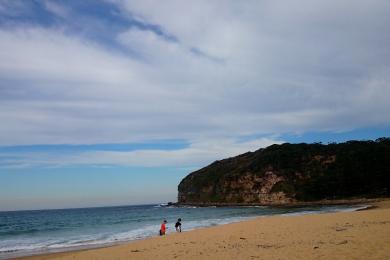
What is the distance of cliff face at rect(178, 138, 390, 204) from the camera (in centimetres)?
9331

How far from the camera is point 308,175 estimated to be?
330 feet

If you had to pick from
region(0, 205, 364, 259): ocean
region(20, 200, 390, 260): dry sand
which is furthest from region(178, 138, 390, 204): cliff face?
region(20, 200, 390, 260): dry sand

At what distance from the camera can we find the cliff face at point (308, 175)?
93.3 meters

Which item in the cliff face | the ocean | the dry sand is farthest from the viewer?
the cliff face

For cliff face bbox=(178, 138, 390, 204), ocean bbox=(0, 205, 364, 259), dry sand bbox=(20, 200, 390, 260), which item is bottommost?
dry sand bbox=(20, 200, 390, 260)

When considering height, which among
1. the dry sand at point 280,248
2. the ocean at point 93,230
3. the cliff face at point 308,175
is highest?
the cliff face at point 308,175

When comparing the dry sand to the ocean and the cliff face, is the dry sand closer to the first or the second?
the ocean

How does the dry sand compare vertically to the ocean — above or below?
below

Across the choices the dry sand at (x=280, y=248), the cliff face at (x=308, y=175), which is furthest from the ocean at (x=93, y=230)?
the cliff face at (x=308, y=175)

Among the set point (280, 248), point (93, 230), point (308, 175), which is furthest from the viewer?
point (308, 175)

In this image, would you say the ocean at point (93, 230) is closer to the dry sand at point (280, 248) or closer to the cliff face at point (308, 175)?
the dry sand at point (280, 248)

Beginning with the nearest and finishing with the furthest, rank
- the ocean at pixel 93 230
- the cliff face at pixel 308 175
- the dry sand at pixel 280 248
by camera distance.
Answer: the dry sand at pixel 280 248 < the ocean at pixel 93 230 < the cliff face at pixel 308 175

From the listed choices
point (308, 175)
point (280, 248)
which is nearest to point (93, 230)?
point (280, 248)

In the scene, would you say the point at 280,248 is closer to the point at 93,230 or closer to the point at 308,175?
the point at 93,230
